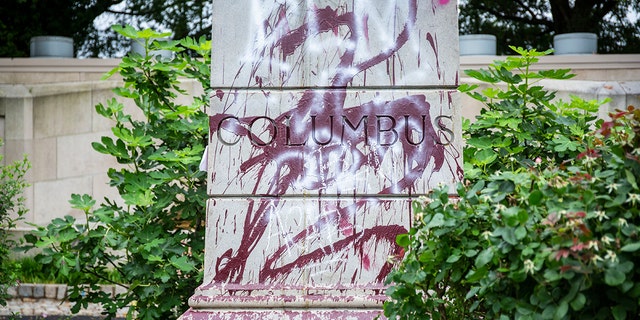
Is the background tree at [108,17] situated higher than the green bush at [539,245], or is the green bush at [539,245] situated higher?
the background tree at [108,17]

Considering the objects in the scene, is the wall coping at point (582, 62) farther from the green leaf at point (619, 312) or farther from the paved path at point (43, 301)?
the green leaf at point (619, 312)

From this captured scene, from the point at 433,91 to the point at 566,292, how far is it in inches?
63.9

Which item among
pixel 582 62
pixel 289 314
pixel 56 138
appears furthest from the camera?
pixel 56 138

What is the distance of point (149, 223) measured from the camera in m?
5.27

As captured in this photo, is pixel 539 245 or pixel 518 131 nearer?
pixel 539 245

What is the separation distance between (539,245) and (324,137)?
5.24 feet

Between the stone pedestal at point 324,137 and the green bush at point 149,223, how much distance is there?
0.95 metres

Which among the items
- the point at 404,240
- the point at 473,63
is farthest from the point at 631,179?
the point at 473,63

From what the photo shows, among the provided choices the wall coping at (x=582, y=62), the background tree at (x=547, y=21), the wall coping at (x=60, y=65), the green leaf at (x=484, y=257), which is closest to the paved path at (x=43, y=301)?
the wall coping at (x=60, y=65)

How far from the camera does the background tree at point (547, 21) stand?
50.1 feet

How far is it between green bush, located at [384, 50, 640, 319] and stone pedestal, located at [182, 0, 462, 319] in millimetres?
783

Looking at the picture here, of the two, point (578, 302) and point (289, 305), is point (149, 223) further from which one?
point (578, 302)

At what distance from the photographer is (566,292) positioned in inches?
108

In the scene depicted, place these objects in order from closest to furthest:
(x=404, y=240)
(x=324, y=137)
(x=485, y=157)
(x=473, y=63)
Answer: (x=404, y=240)
(x=324, y=137)
(x=485, y=157)
(x=473, y=63)
